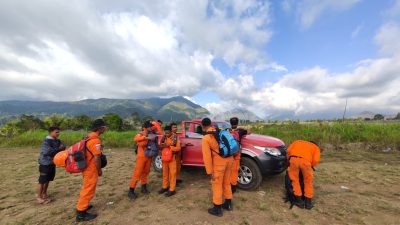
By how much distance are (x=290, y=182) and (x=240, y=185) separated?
1.19 m

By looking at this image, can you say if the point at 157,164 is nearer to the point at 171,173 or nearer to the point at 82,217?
the point at 171,173

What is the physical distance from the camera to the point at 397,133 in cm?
1077

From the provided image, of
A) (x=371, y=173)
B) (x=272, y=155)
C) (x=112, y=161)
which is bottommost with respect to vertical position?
(x=112, y=161)

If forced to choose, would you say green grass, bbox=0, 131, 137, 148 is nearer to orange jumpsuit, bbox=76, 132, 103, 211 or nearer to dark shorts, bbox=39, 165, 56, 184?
dark shorts, bbox=39, 165, 56, 184

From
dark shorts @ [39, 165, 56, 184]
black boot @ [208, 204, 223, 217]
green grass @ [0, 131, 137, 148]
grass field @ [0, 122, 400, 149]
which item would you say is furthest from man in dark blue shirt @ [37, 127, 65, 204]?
green grass @ [0, 131, 137, 148]

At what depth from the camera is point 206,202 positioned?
4863 millimetres

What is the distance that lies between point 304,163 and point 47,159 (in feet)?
18.0

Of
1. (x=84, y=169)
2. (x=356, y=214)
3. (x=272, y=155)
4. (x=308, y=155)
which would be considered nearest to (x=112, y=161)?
(x=84, y=169)

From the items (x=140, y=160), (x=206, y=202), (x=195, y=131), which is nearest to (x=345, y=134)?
(x=195, y=131)

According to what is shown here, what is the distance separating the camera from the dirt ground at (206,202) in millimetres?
4113

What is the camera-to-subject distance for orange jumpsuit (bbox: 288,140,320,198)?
14.6 feet

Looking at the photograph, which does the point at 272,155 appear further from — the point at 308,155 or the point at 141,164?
the point at 141,164

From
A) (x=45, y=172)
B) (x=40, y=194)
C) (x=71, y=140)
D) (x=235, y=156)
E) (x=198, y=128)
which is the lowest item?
(x=71, y=140)

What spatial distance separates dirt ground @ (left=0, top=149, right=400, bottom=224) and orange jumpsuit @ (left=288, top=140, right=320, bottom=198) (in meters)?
0.41
